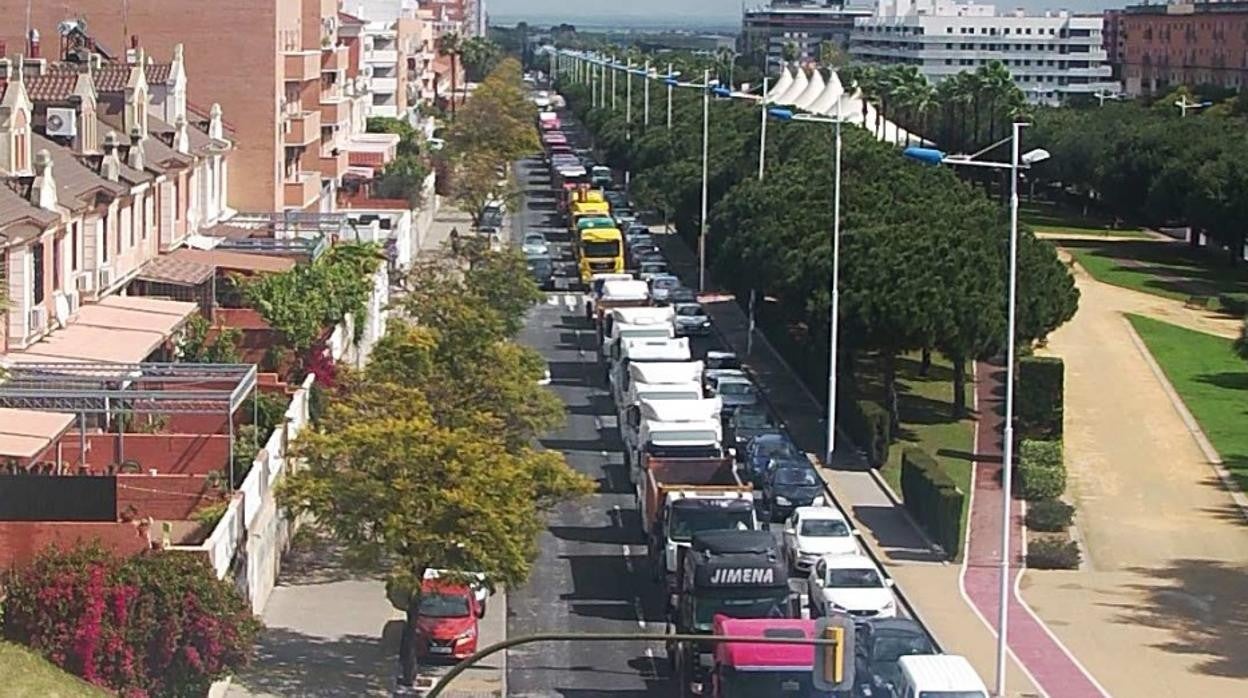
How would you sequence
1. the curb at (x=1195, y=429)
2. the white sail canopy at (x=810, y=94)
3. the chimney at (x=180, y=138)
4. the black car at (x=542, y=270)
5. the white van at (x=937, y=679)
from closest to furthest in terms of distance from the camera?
the white van at (x=937, y=679)
the curb at (x=1195, y=429)
the chimney at (x=180, y=138)
the black car at (x=542, y=270)
the white sail canopy at (x=810, y=94)

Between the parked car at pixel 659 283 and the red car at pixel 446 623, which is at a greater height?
the parked car at pixel 659 283

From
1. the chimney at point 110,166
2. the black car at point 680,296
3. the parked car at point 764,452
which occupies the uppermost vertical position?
the chimney at point 110,166

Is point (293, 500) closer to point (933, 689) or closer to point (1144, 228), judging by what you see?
point (933, 689)

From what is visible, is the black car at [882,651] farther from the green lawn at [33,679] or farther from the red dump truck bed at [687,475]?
the green lawn at [33,679]

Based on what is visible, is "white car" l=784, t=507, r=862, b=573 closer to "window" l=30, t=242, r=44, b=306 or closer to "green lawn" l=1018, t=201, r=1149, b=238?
"window" l=30, t=242, r=44, b=306

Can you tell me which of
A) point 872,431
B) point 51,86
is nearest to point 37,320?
point 51,86

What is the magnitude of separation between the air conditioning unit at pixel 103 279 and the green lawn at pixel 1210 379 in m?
27.3

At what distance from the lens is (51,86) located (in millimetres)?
58656

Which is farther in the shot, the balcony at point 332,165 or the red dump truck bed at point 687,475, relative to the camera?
the balcony at point 332,165

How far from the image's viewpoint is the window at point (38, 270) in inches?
1810

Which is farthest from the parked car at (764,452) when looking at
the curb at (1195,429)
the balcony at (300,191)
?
the balcony at (300,191)

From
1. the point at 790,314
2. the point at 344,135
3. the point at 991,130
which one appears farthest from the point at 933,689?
the point at 991,130

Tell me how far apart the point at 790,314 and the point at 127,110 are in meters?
19.5

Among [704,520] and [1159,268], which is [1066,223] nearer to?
[1159,268]
